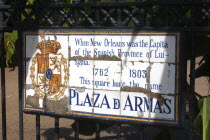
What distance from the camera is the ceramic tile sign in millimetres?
2568

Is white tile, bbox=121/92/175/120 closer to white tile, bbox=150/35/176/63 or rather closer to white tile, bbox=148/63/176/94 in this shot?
white tile, bbox=148/63/176/94

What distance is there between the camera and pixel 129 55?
8.70ft

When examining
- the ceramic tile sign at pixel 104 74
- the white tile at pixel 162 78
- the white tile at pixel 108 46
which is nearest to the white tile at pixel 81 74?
the ceramic tile sign at pixel 104 74

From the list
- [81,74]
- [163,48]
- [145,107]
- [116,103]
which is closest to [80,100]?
[81,74]

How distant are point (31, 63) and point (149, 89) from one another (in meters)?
1.03

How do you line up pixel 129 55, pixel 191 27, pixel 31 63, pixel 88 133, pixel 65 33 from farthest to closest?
pixel 88 133
pixel 31 63
pixel 65 33
pixel 129 55
pixel 191 27

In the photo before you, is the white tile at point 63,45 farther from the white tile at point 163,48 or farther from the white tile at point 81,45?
the white tile at point 163,48

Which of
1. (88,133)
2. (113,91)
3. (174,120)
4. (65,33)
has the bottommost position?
(88,133)

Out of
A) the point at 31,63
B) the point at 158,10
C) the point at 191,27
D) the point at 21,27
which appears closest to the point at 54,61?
the point at 31,63

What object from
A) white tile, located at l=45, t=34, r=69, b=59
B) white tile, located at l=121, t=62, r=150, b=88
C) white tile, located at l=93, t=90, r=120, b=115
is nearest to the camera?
white tile, located at l=121, t=62, r=150, b=88

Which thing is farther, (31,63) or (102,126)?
(102,126)

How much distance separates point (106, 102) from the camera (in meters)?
2.76

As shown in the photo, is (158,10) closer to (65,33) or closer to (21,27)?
(65,33)

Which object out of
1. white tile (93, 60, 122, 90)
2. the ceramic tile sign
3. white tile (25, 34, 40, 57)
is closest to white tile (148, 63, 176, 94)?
the ceramic tile sign
